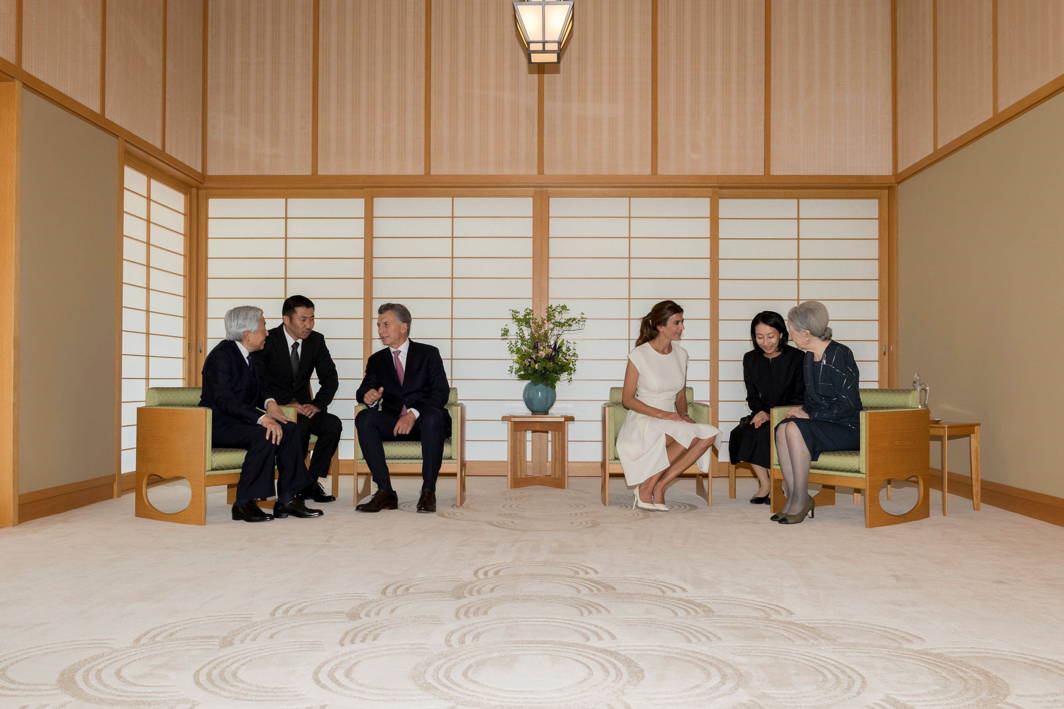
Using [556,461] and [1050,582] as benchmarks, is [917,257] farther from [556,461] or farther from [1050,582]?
[1050,582]

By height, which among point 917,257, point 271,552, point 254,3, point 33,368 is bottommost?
point 271,552

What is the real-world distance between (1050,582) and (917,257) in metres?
3.49

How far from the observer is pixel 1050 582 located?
2.81 metres

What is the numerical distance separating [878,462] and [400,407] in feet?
8.44

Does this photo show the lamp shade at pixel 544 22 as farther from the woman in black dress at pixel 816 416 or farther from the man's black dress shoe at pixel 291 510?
the man's black dress shoe at pixel 291 510

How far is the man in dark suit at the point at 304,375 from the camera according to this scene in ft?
15.5

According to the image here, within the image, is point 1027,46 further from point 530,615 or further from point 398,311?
point 530,615

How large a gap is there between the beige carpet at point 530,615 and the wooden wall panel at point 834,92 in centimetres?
315

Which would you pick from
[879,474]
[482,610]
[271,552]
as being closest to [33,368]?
[271,552]

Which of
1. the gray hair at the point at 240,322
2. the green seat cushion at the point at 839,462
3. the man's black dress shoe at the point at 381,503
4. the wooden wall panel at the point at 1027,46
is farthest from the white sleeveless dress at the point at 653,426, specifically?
the wooden wall panel at the point at 1027,46

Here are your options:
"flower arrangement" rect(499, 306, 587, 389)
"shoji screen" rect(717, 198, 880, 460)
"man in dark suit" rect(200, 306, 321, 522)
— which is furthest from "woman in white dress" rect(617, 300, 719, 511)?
"man in dark suit" rect(200, 306, 321, 522)

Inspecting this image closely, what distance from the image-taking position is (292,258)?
20.8 ft

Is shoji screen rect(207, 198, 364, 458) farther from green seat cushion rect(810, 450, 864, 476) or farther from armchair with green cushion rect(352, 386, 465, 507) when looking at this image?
green seat cushion rect(810, 450, 864, 476)

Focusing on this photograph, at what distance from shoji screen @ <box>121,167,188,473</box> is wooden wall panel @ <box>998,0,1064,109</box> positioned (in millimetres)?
5326
